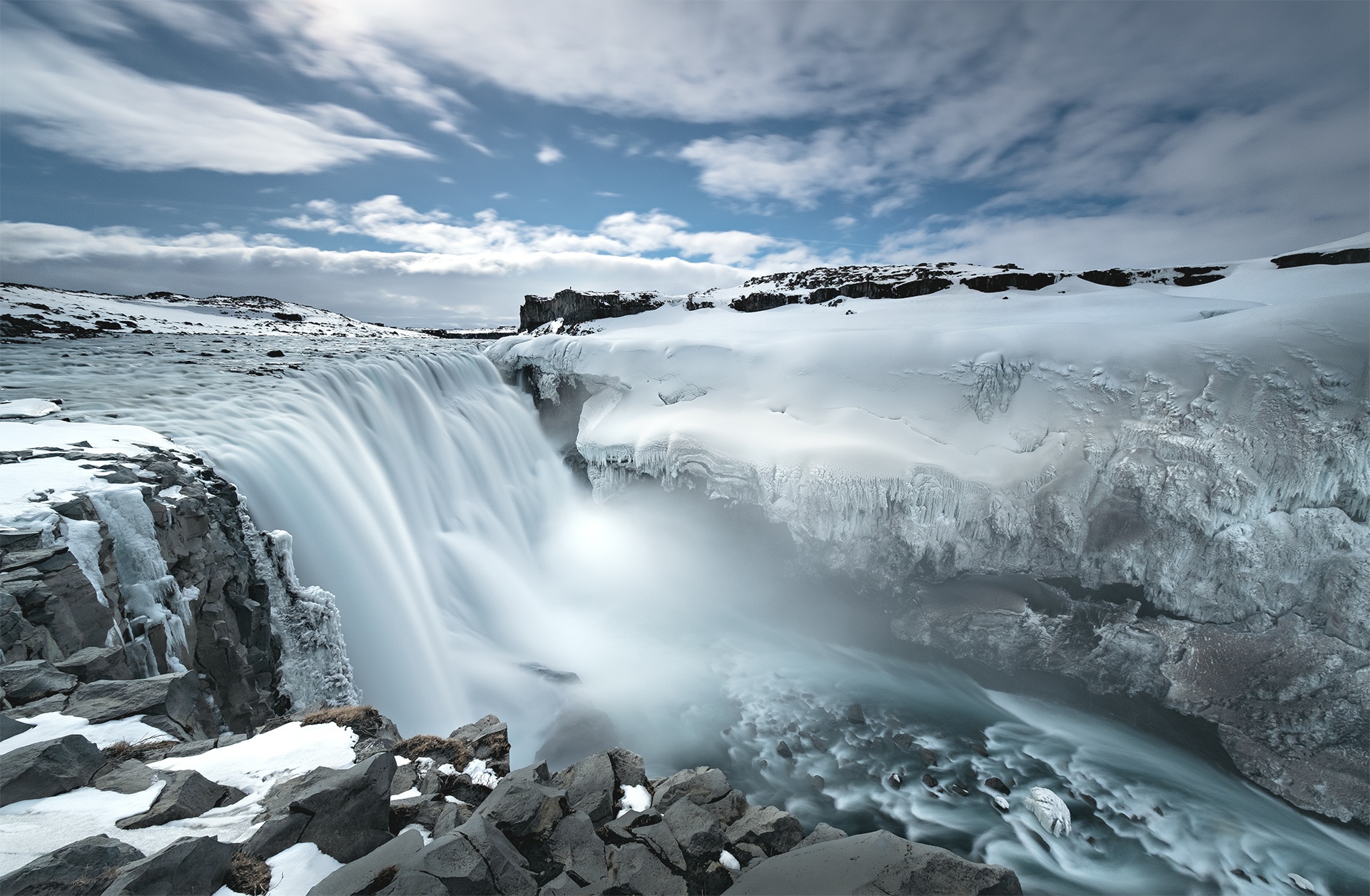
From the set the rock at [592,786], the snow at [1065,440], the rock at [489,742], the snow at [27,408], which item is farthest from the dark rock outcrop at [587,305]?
the rock at [592,786]

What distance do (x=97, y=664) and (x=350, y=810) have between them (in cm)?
335

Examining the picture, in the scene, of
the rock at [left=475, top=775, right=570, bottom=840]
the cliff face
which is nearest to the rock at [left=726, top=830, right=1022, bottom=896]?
the rock at [left=475, top=775, right=570, bottom=840]

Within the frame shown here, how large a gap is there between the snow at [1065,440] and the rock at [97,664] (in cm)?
1060

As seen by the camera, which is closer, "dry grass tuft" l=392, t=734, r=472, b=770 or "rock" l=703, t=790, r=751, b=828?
"dry grass tuft" l=392, t=734, r=472, b=770

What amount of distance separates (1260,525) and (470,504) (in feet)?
59.1

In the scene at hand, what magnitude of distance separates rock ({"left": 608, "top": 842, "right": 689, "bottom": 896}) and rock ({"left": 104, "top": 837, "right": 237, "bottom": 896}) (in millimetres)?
2675

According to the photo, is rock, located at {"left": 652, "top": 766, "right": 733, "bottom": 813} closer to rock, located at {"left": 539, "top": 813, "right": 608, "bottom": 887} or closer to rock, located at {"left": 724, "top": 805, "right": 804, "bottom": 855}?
rock, located at {"left": 724, "top": 805, "right": 804, "bottom": 855}

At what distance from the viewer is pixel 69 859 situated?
2971 millimetres

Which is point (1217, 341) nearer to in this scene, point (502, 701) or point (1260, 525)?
point (1260, 525)

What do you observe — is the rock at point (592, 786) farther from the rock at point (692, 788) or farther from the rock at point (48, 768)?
the rock at point (48, 768)

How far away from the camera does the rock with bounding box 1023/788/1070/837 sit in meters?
7.97

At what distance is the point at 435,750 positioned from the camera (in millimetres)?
5438

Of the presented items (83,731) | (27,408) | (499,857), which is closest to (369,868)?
(499,857)

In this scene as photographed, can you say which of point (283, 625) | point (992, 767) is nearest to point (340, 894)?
point (283, 625)
